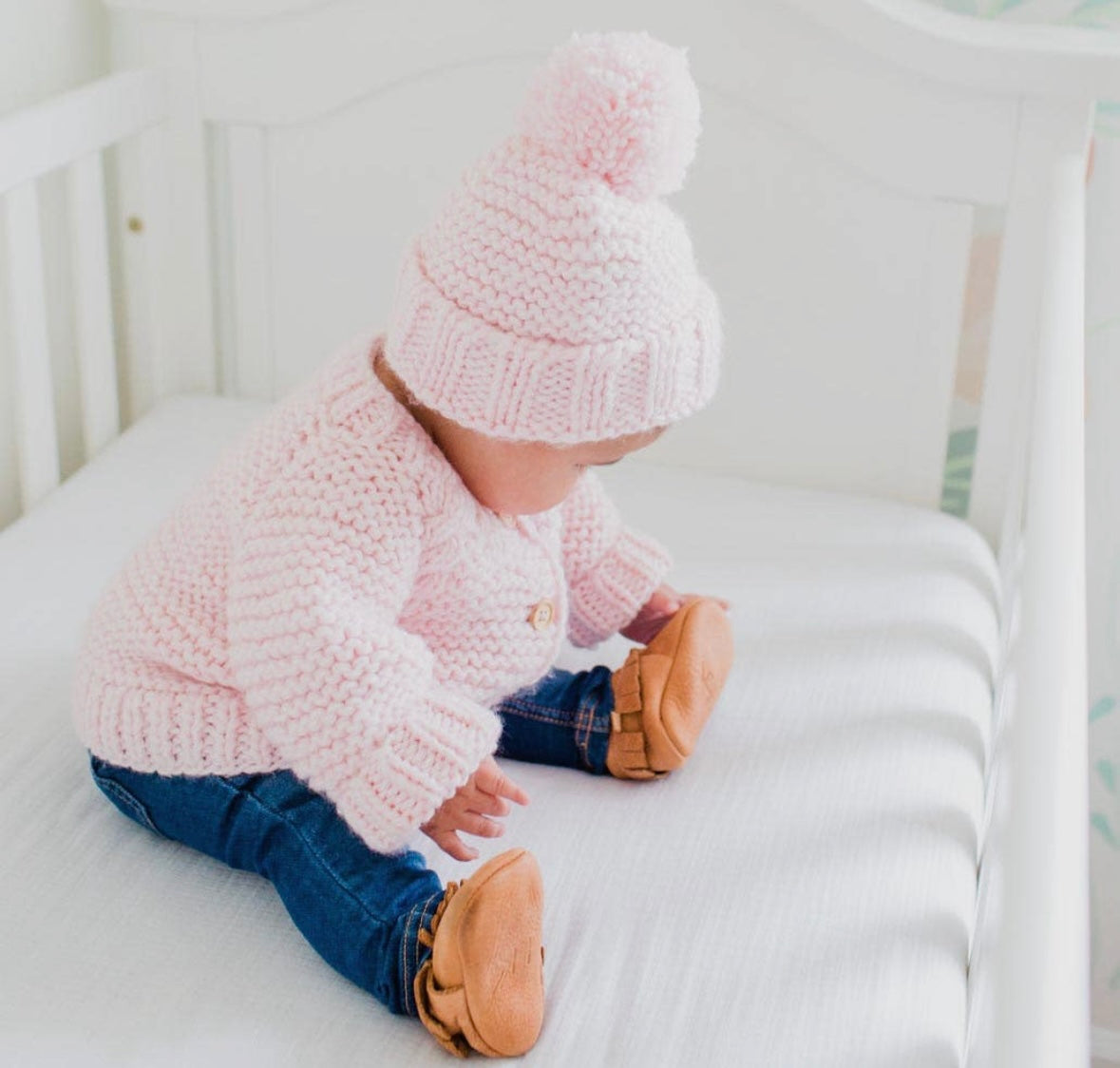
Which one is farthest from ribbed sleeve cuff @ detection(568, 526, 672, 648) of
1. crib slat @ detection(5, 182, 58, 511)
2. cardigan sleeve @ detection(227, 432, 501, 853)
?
crib slat @ detection(5, 182, 58, 511)

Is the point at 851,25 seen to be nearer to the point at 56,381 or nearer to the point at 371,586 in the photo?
the point at 371,586

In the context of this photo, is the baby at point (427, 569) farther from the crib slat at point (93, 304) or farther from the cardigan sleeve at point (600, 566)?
the crib slat at point (93, 304)

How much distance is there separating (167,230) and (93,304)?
0.42ft

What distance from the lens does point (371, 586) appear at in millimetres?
895

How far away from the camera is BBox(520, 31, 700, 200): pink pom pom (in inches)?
32.7

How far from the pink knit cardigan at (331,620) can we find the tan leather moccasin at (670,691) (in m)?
0.08

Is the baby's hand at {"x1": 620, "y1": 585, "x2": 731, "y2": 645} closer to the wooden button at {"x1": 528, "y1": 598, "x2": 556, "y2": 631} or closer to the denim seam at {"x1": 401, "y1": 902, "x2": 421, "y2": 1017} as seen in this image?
the wooden button at {"x1": 528, "y1": 598, "x2": 556, "y2": 631}

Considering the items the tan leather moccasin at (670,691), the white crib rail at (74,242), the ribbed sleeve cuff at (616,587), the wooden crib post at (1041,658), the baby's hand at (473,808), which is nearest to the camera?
the wooden crib post at (1041,658)

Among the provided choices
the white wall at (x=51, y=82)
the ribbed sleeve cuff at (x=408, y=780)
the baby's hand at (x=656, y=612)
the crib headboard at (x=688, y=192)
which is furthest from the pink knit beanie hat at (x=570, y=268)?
the white wall at (x=51, y=82)

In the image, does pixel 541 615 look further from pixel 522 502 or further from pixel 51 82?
pixel 51 82

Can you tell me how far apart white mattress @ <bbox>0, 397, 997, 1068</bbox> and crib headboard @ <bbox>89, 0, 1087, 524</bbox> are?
0.20 m

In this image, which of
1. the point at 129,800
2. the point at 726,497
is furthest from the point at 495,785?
the point at 726,497

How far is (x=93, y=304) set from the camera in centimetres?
142

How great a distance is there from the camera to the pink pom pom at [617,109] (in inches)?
32.7
